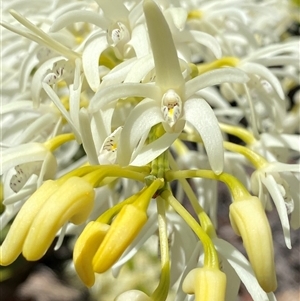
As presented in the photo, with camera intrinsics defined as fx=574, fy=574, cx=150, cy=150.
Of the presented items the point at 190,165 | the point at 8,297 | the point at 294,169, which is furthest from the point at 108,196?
the point at 8,297

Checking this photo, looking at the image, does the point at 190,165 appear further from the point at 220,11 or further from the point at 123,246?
the point at 123,246

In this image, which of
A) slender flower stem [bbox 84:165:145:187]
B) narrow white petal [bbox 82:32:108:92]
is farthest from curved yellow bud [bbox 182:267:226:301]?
narrow white petal [bbox 82:32:108:92]

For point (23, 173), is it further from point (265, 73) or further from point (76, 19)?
point (265, 73)

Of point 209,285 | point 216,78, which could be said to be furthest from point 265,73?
point 209,285

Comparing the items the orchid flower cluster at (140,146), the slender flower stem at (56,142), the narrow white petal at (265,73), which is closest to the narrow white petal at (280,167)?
the orchid flower cluster at (140,146)

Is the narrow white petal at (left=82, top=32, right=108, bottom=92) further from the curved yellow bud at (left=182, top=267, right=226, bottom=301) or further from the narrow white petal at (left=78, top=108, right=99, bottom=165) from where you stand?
the curved yellow bud at (left=182, top=267, right=226, bottom=301)
